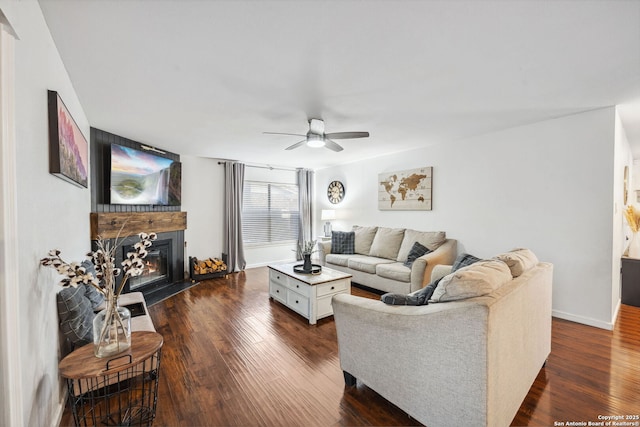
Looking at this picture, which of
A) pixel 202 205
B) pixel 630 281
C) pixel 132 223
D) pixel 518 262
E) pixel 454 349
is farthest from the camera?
pixel 202 205

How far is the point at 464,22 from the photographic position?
4.83 feet

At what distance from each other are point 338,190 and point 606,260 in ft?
14.3

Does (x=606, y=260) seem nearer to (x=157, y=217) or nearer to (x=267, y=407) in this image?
(x=267, y=407)

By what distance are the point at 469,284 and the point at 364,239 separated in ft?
11.7

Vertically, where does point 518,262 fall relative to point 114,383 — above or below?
above

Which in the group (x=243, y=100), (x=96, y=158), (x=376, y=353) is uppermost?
(x=243, y=100)

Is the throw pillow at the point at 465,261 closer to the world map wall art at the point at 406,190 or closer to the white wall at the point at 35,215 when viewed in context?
the world map wall art at the point at 406,190

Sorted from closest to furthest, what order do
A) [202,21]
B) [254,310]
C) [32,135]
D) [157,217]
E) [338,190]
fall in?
[32,135]
[202,21]
[254,310]
[157,217]
[338,190]

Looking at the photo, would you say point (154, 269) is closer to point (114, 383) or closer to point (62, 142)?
point (114, 383)

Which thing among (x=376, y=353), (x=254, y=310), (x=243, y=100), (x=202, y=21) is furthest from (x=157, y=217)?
(x=376, y=353)

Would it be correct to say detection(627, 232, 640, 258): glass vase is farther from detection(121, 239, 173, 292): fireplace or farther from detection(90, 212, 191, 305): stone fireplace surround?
detection(121, 239, 173, 292): fireplace

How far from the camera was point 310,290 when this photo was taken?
2.94 meters

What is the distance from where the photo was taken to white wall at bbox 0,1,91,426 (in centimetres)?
114

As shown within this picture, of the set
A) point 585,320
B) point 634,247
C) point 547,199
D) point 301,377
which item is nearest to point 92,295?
point 301,377
